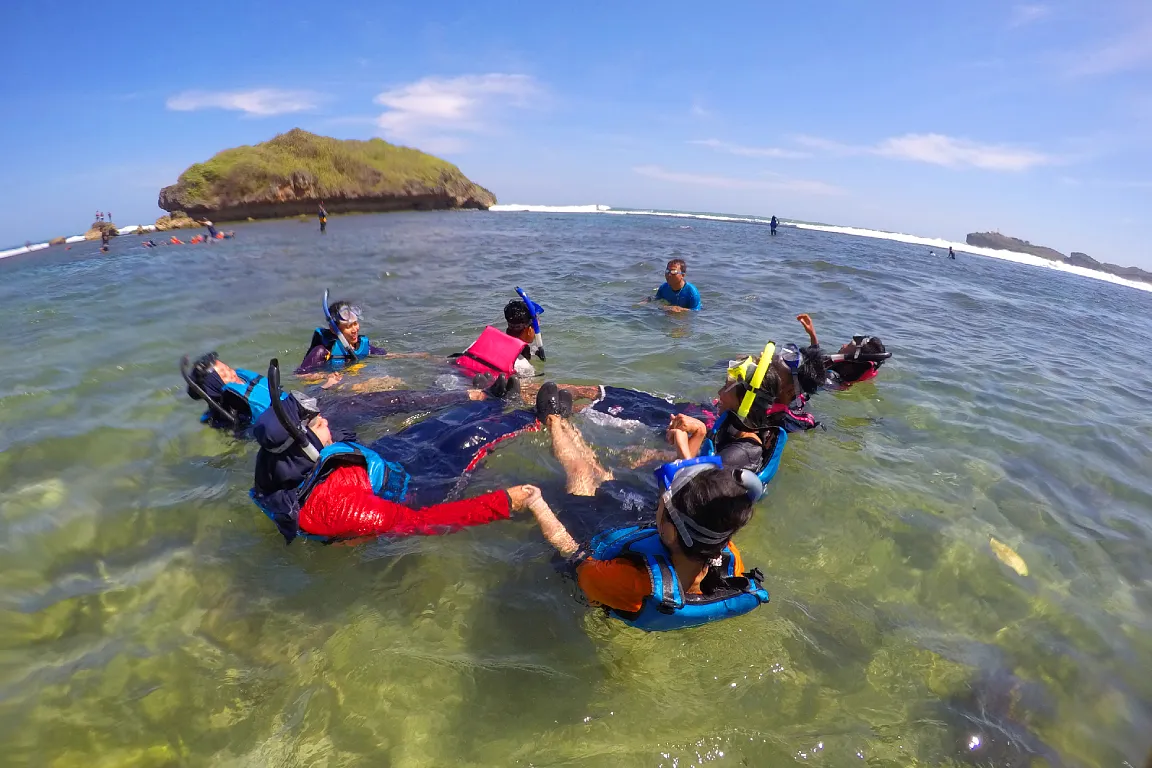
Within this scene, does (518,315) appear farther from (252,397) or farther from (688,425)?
(252,397)

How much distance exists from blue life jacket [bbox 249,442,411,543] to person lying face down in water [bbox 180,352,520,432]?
23.8 inches

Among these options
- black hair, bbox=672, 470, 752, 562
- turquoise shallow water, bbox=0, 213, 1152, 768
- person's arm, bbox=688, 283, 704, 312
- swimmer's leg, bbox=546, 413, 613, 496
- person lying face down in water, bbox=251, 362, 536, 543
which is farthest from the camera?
person's arm, bbox=688, 283, 704, 312

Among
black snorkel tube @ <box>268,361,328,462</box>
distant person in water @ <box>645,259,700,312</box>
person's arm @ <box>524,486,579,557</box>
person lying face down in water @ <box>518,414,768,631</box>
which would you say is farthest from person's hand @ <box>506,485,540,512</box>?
distant person in water @ <box>645,259,700,312</box>

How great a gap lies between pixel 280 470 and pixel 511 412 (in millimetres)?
2354

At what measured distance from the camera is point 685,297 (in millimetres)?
11297

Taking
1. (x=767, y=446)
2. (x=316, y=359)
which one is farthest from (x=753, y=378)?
(x=316, y=359)

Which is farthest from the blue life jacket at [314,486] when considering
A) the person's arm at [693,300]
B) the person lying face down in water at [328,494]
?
the person's arm at [693,300]

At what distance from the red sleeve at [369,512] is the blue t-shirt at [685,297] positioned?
327 inches

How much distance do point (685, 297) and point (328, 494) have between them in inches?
357

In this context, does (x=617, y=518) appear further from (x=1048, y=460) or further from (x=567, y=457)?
(x=1048, y=460)

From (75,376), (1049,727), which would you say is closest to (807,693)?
(1049,727)

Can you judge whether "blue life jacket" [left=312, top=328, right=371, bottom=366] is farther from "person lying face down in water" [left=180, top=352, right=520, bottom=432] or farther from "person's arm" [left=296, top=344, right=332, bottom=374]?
"person lying face down in water" [left=180, top=352, right=520, bottom=432]

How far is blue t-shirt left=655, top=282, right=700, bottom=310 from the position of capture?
11242 mm

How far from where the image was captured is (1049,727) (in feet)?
9.61
